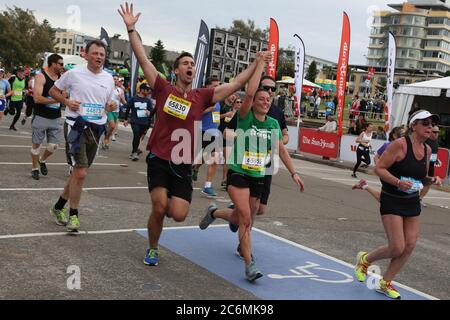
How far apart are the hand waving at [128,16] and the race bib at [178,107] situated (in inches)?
Result: 34.1

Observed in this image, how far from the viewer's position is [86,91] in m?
6.41

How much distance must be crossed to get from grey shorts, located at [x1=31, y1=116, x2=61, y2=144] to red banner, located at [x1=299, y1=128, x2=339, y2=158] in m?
13.9

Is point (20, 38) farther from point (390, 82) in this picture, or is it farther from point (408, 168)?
point (408, 168)

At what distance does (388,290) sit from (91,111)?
152 inches

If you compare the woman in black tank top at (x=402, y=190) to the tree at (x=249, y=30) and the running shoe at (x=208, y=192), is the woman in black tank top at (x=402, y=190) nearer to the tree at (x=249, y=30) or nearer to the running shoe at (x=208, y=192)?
the running shoe at (x=208, y=192)

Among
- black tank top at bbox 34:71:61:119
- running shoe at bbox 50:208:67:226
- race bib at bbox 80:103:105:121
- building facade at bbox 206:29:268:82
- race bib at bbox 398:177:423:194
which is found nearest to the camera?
race bib at bbox 398:177:423:194

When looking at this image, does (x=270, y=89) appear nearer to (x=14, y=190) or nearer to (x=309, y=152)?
(x=14, y=190)

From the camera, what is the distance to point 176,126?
5387 mm

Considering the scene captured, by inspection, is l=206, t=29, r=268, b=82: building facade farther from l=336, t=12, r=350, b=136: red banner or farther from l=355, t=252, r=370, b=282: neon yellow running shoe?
l=355, t=252, r=370, b=282: neon yellow running shoe

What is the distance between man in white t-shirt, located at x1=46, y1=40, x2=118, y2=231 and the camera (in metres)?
6.26

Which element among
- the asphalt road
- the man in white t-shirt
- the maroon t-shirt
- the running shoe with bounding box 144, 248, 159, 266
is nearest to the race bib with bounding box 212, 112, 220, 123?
the asphalt road

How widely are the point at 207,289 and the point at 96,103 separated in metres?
2.78

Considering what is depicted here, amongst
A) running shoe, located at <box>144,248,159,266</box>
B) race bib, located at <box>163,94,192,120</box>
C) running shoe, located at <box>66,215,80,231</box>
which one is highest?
race bib, located at <box>163,94,192,120</box>
